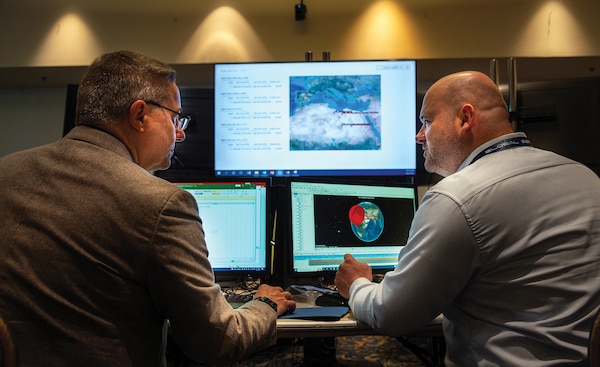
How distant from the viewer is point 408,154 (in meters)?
1.99

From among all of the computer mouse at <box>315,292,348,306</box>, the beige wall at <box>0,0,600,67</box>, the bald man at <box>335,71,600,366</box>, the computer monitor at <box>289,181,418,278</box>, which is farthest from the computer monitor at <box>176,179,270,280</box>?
the beige wall at <box>0,0,600,67</box>

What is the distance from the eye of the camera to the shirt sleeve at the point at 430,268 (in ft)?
3.33

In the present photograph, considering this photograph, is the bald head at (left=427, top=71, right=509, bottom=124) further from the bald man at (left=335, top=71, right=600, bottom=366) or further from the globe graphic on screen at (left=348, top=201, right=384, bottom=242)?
the globe graphic on screen at (left=348, top=201, right=384, bottom=242)

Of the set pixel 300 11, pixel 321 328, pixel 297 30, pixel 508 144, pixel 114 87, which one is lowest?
pixel 321 328

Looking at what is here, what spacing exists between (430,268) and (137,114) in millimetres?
766

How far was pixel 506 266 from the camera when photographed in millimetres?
1006

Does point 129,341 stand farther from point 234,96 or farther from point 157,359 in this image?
point 234,96

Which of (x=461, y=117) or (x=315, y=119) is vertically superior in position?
(x=315, y=119)

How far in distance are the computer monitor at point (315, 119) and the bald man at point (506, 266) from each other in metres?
0.85

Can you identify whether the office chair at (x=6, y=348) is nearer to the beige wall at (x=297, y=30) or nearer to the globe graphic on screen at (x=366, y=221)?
the globe graphic on screen at (x=366, y=221)

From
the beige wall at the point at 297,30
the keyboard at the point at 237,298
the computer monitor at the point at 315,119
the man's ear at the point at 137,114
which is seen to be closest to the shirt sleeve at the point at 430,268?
the keyboard at the point at 237,298

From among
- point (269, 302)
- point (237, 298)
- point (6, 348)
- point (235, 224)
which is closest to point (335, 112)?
point (235, 224)

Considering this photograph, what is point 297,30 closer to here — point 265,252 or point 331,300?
point 265,252

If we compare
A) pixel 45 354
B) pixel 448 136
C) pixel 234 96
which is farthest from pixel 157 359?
pixel 234 96
